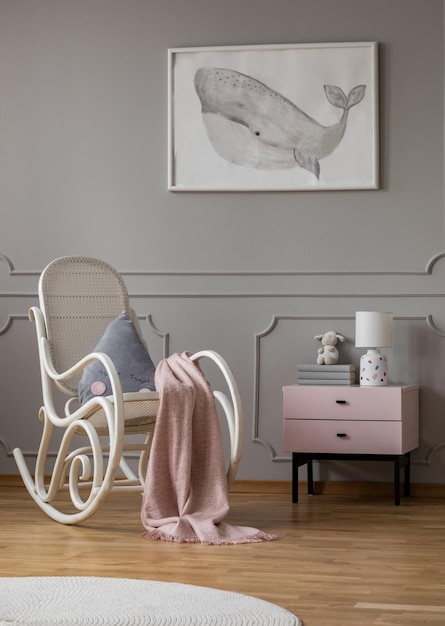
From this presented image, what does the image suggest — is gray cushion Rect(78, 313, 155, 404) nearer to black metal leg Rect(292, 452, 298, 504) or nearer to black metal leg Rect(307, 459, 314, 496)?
black metal leg Rect(292, 452, 298, 504)

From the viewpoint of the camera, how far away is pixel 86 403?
3422 millimetres

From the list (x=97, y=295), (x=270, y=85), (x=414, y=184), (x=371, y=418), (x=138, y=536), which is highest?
(x=270, y=85)

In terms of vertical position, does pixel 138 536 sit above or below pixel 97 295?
below

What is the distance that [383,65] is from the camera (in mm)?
4293

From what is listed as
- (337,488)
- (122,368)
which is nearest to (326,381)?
(337,488)

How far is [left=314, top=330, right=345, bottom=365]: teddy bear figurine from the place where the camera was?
13.6 feet

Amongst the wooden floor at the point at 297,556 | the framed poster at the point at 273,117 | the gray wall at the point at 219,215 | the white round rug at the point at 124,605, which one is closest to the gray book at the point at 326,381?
the gray wall at the point at 219,215

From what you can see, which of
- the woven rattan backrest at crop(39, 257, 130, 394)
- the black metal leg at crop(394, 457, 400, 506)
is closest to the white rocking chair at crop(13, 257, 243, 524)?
the woven rattan backrest at crop(39, 257, 130, 394)

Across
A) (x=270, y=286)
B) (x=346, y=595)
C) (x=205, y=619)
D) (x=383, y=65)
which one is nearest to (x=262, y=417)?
(x=270, y=286)

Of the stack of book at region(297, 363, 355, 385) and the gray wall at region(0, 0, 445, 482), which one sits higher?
the gray wall at region(0, 0, 445, 482)

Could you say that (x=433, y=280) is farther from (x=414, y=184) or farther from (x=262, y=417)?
(x=262, y=417)

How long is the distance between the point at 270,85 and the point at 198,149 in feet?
1.39

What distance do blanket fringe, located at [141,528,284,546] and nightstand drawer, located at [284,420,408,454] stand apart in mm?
783

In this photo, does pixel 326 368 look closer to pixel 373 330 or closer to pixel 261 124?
pixel 373 330
